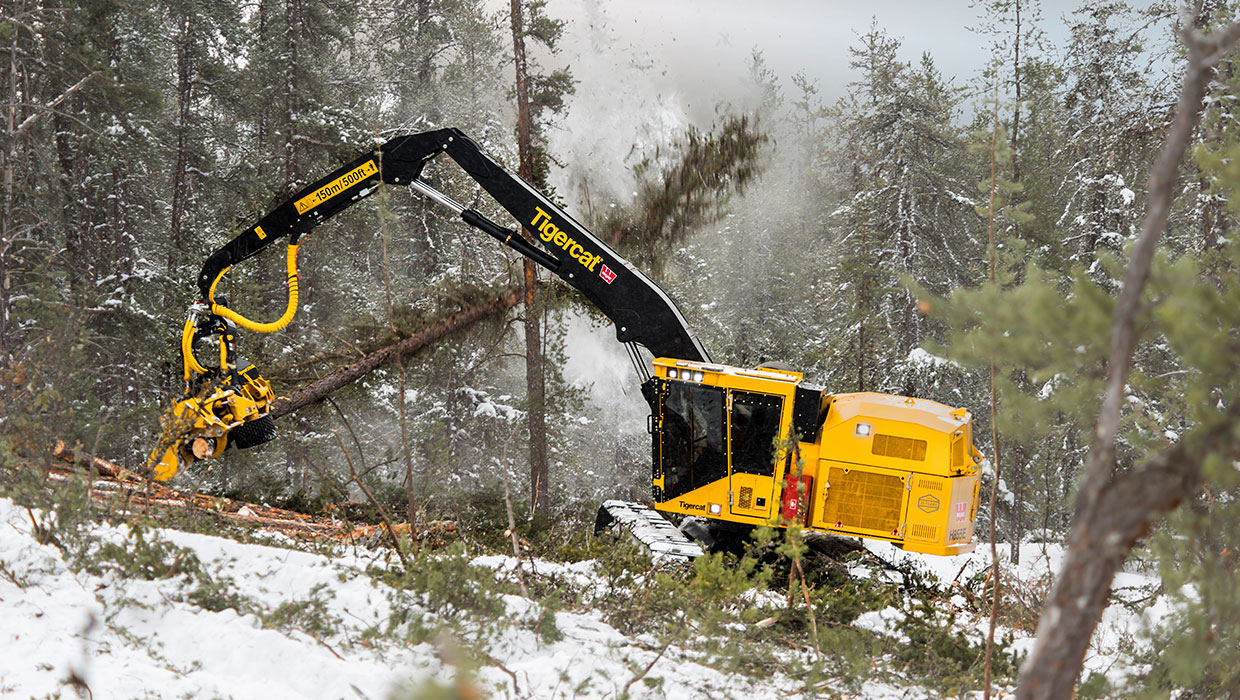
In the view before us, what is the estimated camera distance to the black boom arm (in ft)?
32.7

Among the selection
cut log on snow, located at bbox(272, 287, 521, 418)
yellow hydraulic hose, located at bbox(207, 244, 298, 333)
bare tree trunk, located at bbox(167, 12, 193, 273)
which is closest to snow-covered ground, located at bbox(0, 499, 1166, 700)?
yellow hydraulic hose, located at bbox(207, 244, 298, 333)

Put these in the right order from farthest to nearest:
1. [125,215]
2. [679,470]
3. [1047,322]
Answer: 1. [125,215]
2. [679,470]
3. [1047,322]

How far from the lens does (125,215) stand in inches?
729

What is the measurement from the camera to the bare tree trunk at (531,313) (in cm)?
1551

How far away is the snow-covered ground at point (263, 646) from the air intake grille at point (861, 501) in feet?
11.8

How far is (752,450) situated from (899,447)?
1.55 meters

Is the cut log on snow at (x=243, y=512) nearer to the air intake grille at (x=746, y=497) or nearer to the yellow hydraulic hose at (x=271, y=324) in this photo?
the yellow hydraulic hose at (x=271, y=324)

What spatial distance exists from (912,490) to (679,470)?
251 cm

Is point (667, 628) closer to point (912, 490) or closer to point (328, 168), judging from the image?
point (912, 490)

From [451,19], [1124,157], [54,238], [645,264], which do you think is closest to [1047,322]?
[645,264]

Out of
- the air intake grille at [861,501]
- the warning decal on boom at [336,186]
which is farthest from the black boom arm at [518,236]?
the air intake grille at [861,501]

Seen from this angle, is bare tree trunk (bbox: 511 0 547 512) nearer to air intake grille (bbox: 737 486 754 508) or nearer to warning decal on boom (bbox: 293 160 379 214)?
warning decal on boom (bbox: 293 160 379 214)

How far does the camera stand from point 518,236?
34.1 ft

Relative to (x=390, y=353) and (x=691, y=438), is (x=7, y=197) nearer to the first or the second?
(x=390, y=353)
